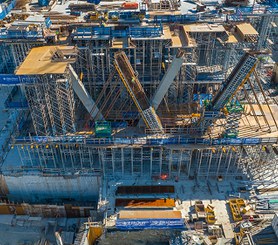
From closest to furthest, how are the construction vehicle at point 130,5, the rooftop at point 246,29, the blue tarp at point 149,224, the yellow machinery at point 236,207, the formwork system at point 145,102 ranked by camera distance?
the blue tarp at point 149,224 < the yellow machinery at point 236,207 < the formwork system at point 145,102 < the rooftop at point 246,29 < the construction vehicle at point 130,5

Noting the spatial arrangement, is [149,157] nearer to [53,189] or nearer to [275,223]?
[53,189]

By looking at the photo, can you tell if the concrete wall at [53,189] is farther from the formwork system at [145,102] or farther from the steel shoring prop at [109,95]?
the steel shoring prop at [109,95]

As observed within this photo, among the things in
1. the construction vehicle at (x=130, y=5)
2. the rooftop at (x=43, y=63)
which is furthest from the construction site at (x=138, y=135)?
the construction vehicle at (x=130, y=5)

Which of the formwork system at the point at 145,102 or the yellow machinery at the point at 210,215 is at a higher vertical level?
the formwork system at the point at 145,102

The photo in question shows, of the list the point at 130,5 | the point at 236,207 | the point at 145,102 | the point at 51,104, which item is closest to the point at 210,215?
the point at 236,207

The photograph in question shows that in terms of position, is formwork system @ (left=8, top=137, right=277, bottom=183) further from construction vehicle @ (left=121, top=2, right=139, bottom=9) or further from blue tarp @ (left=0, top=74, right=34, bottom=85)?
construction vehicle @ (left=121, top=2, right=139, bottom=9)

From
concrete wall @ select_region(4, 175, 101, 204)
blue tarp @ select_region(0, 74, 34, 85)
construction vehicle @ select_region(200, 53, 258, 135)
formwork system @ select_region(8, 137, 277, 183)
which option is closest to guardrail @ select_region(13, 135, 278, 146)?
formwork system @ select_region(8, 137, 277, 183)
